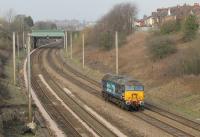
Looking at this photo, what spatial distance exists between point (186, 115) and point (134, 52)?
43609mm

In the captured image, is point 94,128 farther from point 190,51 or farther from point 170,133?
point 190,51

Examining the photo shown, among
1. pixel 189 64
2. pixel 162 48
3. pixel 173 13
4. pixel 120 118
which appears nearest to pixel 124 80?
pixel 120 118

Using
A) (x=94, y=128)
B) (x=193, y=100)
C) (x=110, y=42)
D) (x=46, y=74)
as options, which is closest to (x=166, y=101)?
(x=193, y=100)

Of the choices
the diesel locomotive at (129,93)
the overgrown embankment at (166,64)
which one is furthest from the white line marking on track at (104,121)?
the overgrown embankment at (166,64)

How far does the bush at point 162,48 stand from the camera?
63.9 m

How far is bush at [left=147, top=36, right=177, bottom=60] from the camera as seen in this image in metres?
63.9

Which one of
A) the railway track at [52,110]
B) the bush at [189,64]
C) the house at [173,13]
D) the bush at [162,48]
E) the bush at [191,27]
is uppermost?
the house at [173,13]

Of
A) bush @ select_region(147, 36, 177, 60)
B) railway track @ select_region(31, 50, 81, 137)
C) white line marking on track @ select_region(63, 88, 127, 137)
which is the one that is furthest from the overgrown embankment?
railway track @ select_region(31, 50, 81, 137)

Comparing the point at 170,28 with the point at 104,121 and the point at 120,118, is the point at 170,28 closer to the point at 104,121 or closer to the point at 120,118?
the point at 120,118

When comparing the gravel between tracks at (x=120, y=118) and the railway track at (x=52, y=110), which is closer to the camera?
the gravel between tracks at (x=120, y=118)

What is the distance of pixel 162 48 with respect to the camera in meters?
63.9

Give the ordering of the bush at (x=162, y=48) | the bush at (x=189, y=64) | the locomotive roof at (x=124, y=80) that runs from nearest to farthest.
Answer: the locomotive roof at (x=124, y=80) → the bush at (x=189, y=64) → the bush at (x=162, y=48)

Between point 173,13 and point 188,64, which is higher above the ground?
point 173,13

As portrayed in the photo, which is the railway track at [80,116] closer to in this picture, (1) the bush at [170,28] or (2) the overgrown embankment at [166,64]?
(2) the overgrown embankment at [166,64]
